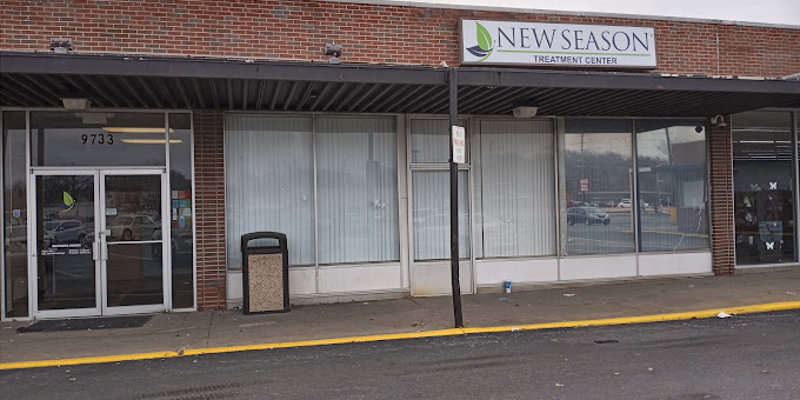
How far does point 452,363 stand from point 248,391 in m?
2.06

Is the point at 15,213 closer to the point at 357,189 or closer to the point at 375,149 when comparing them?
the point at 357,189

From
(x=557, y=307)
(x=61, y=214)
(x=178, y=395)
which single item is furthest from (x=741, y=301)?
(x=61, y=214)

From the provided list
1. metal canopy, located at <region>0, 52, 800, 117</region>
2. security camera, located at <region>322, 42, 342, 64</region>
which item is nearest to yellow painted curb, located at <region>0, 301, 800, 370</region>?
Result: metal canopy, located at <region>0, 52, 800, 117</region>

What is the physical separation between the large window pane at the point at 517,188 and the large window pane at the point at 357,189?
163 cm

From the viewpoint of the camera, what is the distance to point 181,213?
30.7 ft

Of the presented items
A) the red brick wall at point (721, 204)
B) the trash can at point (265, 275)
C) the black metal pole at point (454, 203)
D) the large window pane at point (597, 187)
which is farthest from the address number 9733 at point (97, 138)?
the red brick wall at point (721, 204)

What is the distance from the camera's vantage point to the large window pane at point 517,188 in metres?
10.8

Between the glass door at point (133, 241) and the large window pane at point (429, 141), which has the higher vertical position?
the large window pane at point (429, 141)

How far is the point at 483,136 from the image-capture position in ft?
35.2

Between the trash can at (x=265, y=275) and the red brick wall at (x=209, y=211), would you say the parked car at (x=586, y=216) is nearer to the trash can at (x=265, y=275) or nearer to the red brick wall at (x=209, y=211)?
the trash can at (x=265, y=275)

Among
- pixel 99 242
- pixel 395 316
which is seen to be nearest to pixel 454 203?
pixel 395 316

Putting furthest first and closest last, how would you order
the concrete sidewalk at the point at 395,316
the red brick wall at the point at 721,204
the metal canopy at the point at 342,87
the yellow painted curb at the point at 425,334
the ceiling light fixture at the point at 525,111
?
the red brick wall at the point at 721,204
the ceiling light fixture at the point at 525,111
the concrete sidewalk at the point at 395,316
the metal canopy at the point at 342,87
the yellow painted curb at the point at 425,334

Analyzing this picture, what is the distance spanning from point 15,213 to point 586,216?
9097 mm

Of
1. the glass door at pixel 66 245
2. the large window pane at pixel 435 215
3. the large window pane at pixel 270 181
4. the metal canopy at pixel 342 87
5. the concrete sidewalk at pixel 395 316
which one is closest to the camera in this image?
the metal canopy at pixel 342 87
